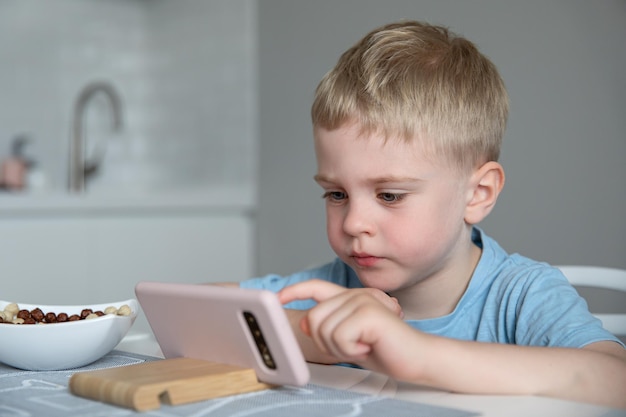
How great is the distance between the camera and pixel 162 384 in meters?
0.79

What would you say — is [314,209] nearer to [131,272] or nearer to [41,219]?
[131,272]

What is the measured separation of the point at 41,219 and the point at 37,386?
186 cm

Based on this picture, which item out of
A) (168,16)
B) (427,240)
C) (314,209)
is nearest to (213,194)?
(314,209)

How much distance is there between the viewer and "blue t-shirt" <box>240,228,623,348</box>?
1.06 meters

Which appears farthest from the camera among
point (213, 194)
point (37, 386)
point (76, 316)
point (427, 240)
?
point (213, 194)

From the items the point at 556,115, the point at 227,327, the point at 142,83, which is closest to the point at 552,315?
the point at 227,327

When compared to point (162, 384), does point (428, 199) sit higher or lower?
higher

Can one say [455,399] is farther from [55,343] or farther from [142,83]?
[142,83]

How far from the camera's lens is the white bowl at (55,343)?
3.22 ft

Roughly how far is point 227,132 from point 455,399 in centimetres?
263

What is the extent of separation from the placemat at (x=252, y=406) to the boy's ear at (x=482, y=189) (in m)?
0.53

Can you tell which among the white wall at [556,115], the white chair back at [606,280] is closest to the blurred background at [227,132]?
the white wall at [556,115]

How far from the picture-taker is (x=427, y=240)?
1.24m

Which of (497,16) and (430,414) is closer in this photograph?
(430,414)
